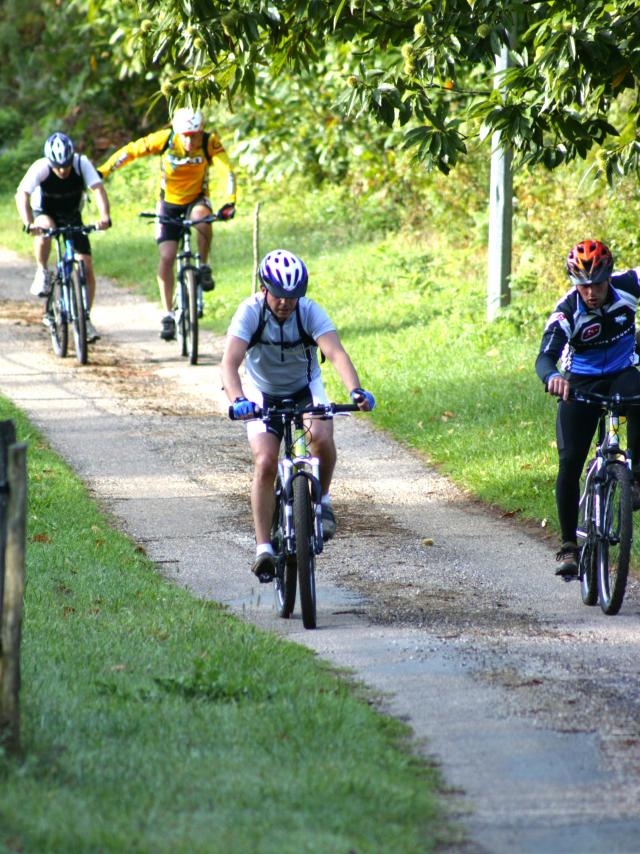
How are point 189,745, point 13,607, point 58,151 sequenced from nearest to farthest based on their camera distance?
point 13,607, point 189,745, point 58,151

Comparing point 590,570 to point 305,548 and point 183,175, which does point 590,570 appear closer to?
point 305,548

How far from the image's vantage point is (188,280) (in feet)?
47.0

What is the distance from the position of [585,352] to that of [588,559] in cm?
113

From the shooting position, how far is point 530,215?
1734cm

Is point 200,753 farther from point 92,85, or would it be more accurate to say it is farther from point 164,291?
point 92,85

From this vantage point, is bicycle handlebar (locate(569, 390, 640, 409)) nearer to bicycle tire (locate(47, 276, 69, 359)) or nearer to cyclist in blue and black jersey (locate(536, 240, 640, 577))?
cyclist in blue and black jersey (locate(536, 240, 640, 577))

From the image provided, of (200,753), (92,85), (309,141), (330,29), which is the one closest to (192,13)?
(330,29)

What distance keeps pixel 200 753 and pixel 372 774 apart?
2.01 feet

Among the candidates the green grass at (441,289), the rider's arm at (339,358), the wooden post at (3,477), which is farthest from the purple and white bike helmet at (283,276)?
the green grass at (441,289)

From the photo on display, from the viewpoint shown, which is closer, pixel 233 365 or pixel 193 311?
pixel 233 365

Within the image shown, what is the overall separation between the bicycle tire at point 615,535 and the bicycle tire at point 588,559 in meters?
0.05

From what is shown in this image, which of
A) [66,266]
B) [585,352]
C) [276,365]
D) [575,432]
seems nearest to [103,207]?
[66,266]

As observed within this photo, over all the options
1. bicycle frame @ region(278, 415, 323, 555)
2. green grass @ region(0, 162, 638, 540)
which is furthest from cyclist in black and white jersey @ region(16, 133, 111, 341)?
bicycle frame @ region(278, 415, 323, 555)

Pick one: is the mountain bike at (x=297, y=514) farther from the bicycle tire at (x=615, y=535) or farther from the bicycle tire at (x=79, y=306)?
the bicycle tire at (x=79, y=306)
